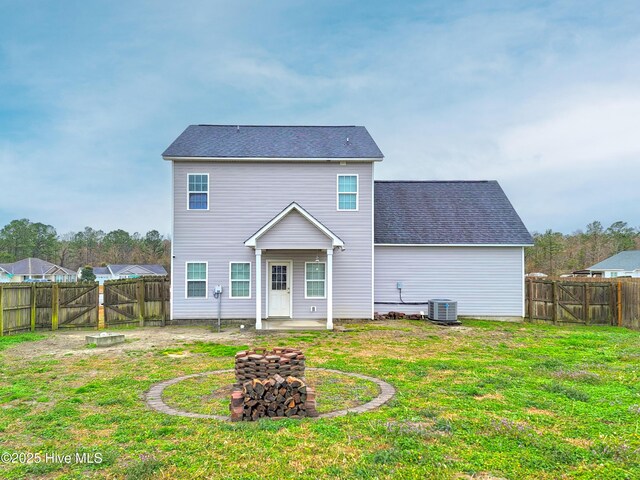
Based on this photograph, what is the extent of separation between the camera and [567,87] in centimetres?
1772

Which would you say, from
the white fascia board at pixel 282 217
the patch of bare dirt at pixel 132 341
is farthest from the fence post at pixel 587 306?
the patch of bare dirt at pixel 132 341

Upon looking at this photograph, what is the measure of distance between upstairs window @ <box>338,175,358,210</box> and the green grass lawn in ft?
23.9

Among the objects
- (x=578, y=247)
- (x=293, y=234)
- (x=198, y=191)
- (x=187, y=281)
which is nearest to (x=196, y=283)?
(x=187, y=281)

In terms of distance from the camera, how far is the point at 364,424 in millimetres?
4699

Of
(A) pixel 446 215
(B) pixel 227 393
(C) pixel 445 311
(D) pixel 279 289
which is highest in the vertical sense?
(A) pixel 446 215

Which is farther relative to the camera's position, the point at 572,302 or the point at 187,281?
the point at 572,302

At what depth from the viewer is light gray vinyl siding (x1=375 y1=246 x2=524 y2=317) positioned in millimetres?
15797

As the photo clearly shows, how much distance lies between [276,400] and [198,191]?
37.1ft

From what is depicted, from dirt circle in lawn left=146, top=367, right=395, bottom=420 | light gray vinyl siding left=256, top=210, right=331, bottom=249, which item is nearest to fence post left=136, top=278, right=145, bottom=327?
light gray vinyl siding left=256, top=210, right=331, bottom=249

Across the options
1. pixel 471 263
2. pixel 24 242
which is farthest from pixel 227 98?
pixel 24 242

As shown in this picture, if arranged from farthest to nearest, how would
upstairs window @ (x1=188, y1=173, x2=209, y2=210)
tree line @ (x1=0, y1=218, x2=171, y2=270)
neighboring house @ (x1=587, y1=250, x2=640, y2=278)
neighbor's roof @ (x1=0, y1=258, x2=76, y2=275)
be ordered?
tree line @ (x1=0, y1=218, x2=171, y2=270) → neighbor's roof @ (x1=0, y1=258, x2=76, y2=275) → neighboring house @ (x1=587, y1=250, x2=640, y2=278) → upstairs window @ (x1=188, y1=173, x2=209, y2=210)

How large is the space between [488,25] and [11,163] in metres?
31.4

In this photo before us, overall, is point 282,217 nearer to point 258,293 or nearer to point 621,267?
point 258,293

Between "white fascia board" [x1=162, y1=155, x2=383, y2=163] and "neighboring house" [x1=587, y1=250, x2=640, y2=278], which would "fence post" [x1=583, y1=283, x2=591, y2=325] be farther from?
"neighboring house" [x1=587, y1=250, x2=640, y2=278]
